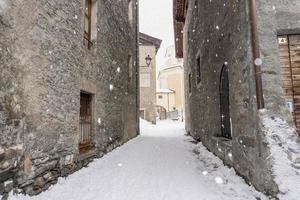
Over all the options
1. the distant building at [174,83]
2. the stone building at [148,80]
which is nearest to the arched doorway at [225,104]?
the stone building at [148,80]

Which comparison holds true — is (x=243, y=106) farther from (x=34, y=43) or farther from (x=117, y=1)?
(x=117, y=1)

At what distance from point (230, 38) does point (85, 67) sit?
3.05 m

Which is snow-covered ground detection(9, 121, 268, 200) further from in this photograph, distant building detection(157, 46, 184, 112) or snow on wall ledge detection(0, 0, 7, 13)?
distant building detection(157, 46, 184, 112)

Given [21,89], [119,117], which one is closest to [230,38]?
[21,89]

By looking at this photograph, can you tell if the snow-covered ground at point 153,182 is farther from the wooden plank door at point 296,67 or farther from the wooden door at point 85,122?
the wooden plank door at point 296,67

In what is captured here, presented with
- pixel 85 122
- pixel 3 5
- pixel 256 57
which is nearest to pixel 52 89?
pixel 3 5

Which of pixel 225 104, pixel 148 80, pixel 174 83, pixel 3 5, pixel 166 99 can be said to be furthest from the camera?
pixel 174 83

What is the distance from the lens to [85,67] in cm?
543

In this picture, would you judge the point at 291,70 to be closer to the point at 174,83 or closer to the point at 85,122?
the point at 85,122

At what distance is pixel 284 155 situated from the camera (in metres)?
2.95

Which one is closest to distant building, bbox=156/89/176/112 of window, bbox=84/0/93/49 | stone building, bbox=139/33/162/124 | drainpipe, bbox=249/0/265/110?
stone building, bbox=139/33/162/124

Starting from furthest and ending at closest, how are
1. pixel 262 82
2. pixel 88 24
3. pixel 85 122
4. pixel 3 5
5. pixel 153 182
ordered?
pixel 88 24
pixel 85 122
pixel 153 182
pixel 262 82
pixel 3 5

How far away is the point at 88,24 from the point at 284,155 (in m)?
5.06

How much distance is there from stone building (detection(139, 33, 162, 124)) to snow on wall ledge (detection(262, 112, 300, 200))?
1879cm
